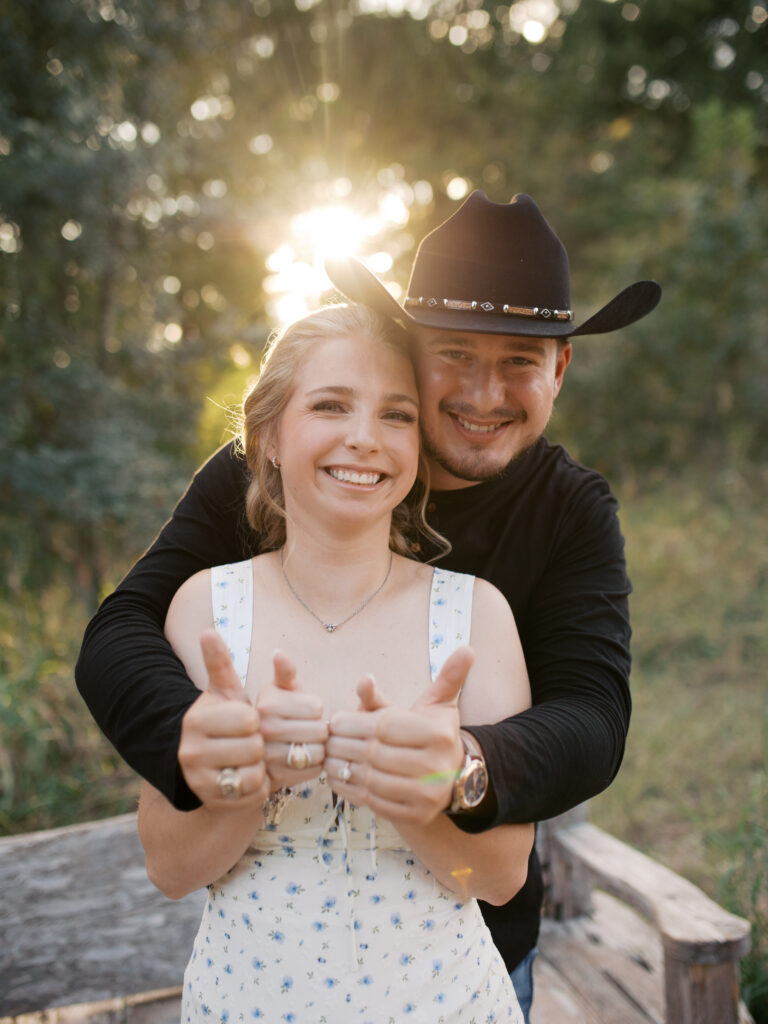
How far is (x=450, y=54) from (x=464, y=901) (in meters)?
14.5

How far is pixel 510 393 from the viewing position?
6.68 ft

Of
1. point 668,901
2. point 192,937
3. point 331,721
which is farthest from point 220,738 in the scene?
point 192,937

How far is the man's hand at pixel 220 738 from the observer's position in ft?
4.07

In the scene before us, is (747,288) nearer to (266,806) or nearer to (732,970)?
(732,970)

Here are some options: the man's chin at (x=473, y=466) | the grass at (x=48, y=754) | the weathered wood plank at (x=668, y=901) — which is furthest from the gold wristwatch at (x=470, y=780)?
the grass at (x=48, y=754)

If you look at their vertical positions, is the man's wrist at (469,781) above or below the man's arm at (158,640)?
below

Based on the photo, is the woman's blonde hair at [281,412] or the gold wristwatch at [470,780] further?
the woman's blonde hair at [281,412]

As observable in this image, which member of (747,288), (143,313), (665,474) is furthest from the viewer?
(665,474)

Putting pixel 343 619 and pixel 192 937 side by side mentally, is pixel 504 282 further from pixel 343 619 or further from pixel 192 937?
pixel 192 937

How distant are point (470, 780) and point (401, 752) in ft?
0.54

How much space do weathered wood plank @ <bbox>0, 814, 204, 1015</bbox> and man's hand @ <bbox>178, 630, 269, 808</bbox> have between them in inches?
63.1

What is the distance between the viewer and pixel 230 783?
4.08 ft

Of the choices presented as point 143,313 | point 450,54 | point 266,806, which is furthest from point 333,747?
point 450,54

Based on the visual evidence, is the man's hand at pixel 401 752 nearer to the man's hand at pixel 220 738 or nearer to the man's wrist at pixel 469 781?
the man's wrist at pixel 469 781
